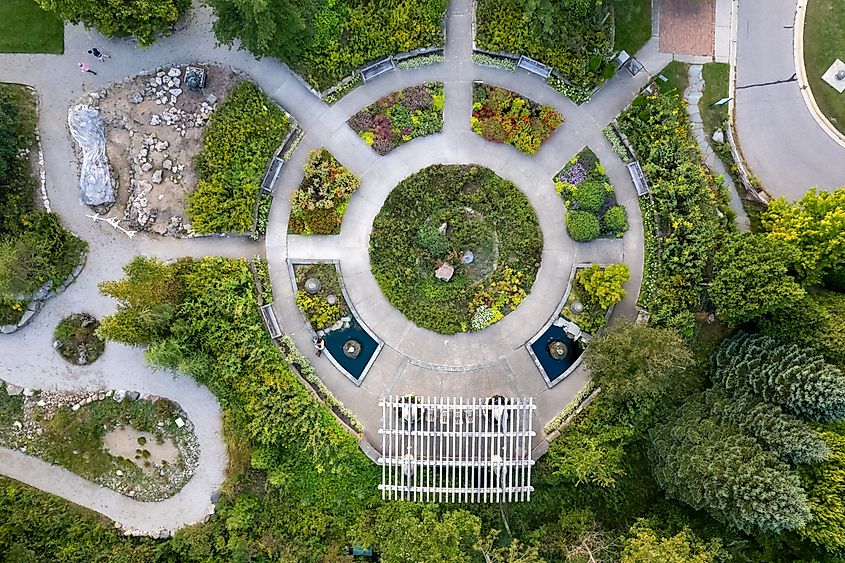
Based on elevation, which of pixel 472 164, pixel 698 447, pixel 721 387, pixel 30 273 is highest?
pixel 472 164

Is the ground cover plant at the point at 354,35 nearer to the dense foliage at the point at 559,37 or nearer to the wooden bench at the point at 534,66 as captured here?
the dense foliage at the point at 559,37

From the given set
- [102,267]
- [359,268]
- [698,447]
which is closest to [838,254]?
[698,447]

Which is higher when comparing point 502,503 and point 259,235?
point 259,235

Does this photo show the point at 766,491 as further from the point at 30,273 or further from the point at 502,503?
the point at 30,273

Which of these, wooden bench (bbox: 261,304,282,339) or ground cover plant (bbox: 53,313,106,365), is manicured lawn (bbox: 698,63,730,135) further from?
ground cover plant (bbox: 53,313,106,365)

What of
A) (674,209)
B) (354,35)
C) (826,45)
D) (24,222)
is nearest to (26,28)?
(24,222)

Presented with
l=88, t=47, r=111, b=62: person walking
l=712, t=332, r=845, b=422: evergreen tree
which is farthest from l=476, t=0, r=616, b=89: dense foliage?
l=88, t=47, r=111, b=62: person walking

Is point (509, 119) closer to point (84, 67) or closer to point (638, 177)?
point (638, 177)
